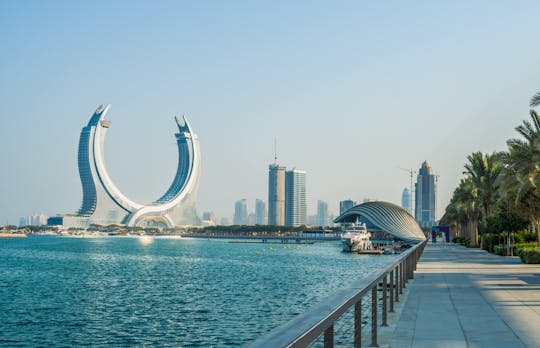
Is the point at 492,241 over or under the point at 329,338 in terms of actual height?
over

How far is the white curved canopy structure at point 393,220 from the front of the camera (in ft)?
433

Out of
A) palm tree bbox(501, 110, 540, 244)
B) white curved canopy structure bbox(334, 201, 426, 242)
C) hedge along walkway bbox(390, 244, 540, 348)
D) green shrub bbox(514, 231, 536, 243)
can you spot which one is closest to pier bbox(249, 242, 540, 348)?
hedge along walkway bbox(390, 244, 540, 348)

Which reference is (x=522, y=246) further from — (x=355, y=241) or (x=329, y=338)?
(x=355, y=241)

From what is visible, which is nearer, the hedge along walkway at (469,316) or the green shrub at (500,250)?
the hedge along walkway at (469,316)

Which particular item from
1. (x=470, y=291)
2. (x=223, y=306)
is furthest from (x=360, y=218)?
(x=470, y=291)

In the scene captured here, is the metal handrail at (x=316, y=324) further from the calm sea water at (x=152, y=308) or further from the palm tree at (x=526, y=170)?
the palm tree at (x=526, y=170)

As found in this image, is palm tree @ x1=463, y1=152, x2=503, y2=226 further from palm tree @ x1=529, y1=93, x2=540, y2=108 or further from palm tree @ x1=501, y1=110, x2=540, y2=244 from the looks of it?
palm tree @ x1=529, y1=93, x2=540, y2=108

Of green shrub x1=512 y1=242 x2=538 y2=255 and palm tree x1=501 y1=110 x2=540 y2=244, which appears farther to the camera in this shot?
green shrub x1=512 y1=242 x2=538 y2=255

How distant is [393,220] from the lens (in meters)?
136

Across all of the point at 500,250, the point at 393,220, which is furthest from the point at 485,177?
the point at 393,220

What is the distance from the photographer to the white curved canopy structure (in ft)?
433

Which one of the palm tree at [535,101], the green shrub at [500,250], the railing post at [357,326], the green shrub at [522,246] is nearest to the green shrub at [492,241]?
the green shrub at [500,250]

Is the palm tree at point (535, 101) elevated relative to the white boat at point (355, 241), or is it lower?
elevated

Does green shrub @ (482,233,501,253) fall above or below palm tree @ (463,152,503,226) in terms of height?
below
